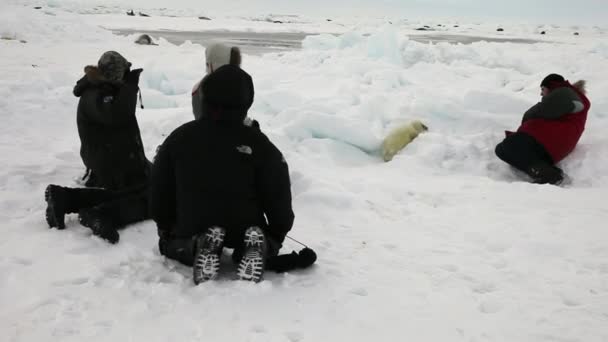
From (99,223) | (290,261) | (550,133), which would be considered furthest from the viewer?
(550,133)

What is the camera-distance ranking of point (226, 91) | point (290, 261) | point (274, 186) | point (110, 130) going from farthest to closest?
point (110, 130) → point (290, 261) → point (274, 186) → point (226, 91)

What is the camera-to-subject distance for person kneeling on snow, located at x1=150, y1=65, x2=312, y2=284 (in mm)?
2430

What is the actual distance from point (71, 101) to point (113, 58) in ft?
11.3

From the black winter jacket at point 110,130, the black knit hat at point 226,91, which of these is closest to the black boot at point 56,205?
the black winter jacket at point 110,130

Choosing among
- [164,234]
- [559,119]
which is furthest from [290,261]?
[559,119]

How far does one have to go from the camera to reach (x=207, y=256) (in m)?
2.44

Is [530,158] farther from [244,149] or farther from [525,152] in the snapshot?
[244,149]

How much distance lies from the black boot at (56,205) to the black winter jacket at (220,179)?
788mm

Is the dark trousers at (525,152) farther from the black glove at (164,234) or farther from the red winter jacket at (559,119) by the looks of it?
the black glove at (164,234)

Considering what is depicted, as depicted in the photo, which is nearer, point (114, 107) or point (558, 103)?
point (114, 107)

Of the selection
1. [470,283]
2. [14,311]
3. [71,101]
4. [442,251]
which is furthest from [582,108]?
[71,101]

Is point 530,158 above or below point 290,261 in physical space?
above

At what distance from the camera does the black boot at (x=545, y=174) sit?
15.2 feet

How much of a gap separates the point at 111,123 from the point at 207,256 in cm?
130
